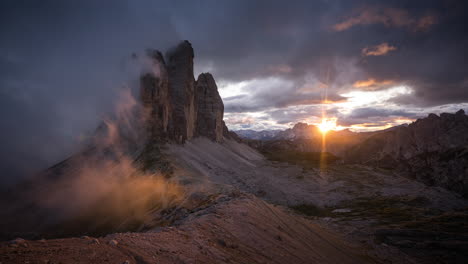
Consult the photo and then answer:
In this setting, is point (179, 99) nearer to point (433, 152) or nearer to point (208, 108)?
point (208, 108)

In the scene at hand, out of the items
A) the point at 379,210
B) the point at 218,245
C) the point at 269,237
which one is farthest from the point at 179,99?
the point at 218,245

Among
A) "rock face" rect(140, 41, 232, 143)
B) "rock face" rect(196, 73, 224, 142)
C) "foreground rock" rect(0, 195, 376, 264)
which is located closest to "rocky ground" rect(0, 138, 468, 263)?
"foreground rock" rect(0, 195, 376, 264)

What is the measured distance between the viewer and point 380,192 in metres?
51.6

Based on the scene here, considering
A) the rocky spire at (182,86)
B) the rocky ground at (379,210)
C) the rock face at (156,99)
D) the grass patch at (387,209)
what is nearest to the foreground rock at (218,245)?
the rocky ground at (379,210)

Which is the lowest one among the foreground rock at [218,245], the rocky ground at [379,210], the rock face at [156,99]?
the rocky ground at [379,210]

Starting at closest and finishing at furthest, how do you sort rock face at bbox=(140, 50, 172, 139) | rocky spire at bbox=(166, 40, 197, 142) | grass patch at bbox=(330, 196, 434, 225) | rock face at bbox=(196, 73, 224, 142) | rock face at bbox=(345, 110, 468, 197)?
grass patch at bbox=(330, 196, 434, 225) → rock face at bbox=(140, 50, 172, 139) → rock face at bbox=(345, 110, 468, 197) → rocky spire at bbox=(166, 40, 197, 142) → rock face at bbox=(196, 73, 224, 142)

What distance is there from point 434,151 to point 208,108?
3961 inches

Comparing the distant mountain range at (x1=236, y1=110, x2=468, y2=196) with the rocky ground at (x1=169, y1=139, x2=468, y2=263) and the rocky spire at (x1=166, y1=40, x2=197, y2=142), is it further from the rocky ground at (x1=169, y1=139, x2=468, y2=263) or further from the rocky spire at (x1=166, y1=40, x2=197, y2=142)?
the rocky spire at (x1=166, y1=40, x2=197, y2=142)

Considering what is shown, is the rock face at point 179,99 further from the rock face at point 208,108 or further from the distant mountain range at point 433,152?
the distant mountain range at point 433,152

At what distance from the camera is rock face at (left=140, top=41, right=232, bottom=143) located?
65.4m

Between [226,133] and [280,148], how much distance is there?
69.4 meters

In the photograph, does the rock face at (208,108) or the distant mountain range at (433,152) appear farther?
the rock face at (208,108)

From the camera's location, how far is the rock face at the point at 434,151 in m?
67.8

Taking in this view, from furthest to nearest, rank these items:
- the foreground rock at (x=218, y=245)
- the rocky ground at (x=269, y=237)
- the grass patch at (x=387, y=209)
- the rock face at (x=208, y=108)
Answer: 1. the rock face at (x=208, y=108)
2. the grass patch at (x=387, y=209)
3. the rocky ground at (x=269, y=237)
4. the foreground rock at (x=218, y=245)
